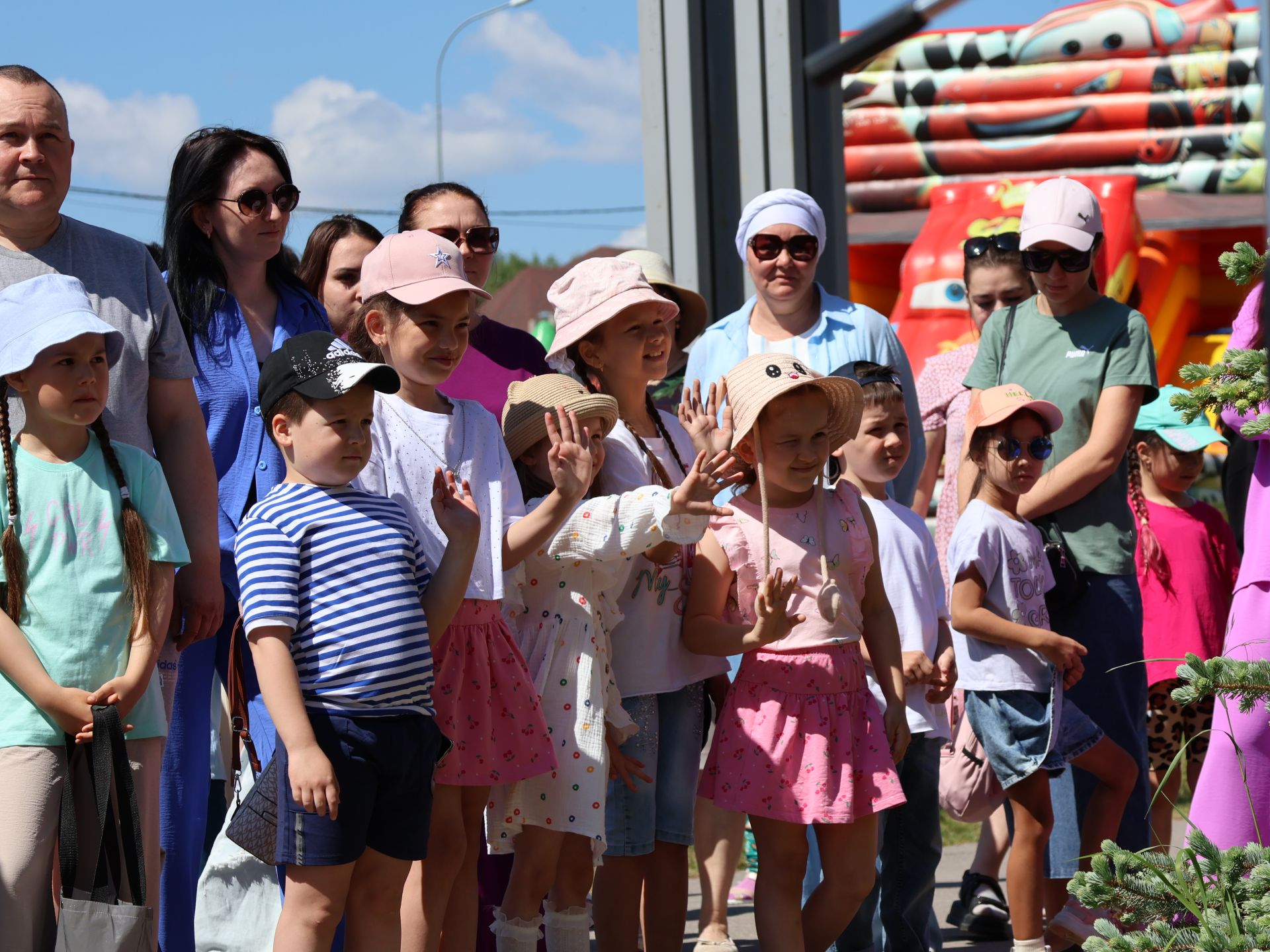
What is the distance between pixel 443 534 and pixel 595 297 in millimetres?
806

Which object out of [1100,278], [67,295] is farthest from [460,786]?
[1100,278]

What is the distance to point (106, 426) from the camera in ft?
10.8

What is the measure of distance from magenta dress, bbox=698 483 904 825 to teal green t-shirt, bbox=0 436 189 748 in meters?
1.34

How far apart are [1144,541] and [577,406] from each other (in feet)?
9.11

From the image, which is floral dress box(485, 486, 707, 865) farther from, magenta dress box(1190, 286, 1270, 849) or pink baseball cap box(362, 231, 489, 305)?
magenta dress box(1190, 286, 1270, 849)

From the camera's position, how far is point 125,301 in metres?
3.31

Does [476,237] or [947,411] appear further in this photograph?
[947,411]

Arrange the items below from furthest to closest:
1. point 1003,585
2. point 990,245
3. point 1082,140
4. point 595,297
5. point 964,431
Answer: point 1082,140 < point 990,245 < point 964,431 < point 1003,585 < point 595,297

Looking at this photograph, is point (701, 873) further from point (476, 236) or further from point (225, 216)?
point (225, 216)

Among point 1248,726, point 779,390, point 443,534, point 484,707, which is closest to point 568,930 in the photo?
point 484,707

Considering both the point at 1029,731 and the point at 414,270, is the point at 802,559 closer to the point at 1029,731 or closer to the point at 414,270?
the point at 1029,731

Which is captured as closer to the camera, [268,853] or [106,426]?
[268,853]

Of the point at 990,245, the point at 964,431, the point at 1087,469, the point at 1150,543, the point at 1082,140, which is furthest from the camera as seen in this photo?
the point at 1082,140

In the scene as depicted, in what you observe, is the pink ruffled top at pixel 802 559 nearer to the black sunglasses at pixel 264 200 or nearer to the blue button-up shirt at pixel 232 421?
the blue button-up shirt at pixel 232 421
